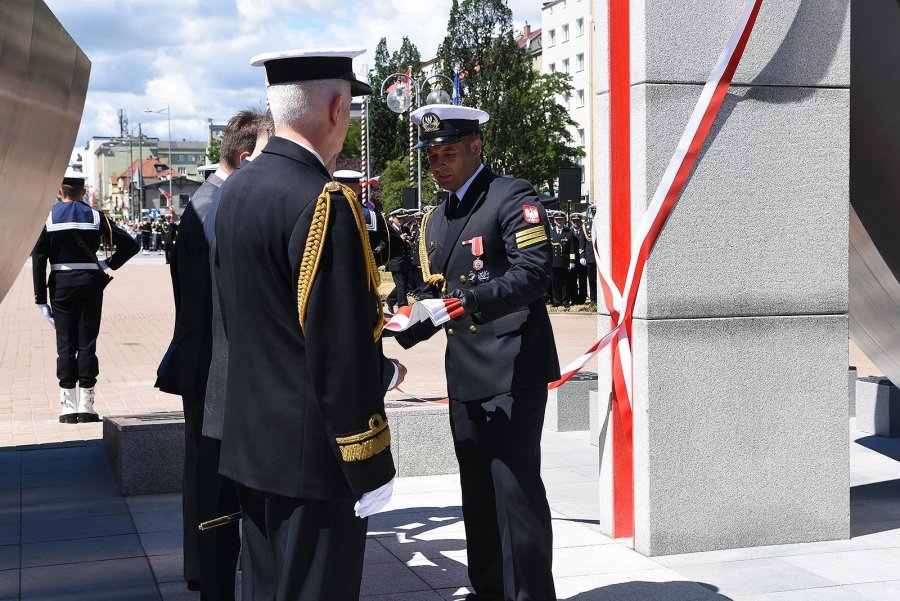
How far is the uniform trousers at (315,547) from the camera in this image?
9.68ft

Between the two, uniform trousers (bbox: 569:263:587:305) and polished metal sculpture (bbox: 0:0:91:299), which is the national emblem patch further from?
uniform trousers (bbox: 569:263:587:305)

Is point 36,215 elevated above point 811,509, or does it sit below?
above

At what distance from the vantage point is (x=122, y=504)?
21.4ft

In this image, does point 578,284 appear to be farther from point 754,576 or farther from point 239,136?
point 239,136

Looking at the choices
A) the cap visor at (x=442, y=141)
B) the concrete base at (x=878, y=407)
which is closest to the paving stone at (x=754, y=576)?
the cap visor at (x=442, y=141)

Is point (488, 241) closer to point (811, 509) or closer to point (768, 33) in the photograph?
point (768, 33)

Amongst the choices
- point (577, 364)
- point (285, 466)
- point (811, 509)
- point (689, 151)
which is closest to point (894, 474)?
point (811, 509)

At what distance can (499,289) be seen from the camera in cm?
414

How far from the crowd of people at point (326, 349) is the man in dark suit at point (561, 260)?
696 inches

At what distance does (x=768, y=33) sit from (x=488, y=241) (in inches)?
76.9

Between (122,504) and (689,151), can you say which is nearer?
(689,151)

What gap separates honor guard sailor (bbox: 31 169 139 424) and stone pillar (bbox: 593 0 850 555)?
527 cm

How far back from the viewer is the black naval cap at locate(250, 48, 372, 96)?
9.92 feet

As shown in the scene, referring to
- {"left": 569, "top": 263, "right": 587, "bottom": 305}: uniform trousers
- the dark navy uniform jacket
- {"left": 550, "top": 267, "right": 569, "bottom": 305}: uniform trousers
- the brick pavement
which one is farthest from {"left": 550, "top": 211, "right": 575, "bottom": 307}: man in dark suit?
the dark navy uniform jacket
